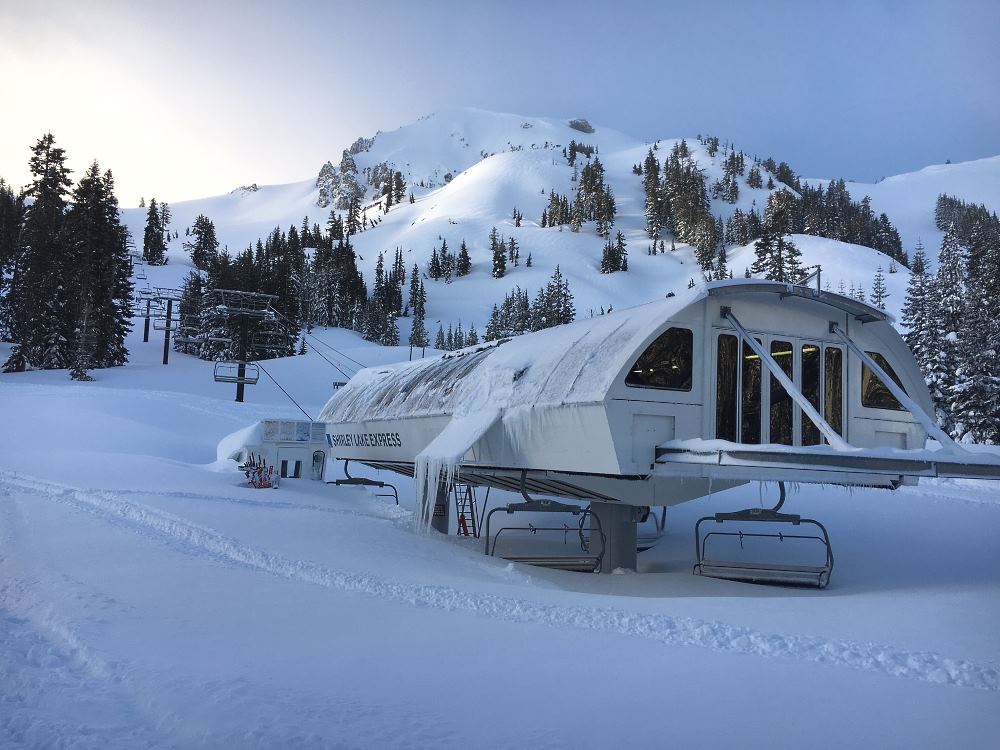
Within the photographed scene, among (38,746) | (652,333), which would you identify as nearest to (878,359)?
(652,333)

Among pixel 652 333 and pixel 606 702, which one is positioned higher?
pixel 652 333

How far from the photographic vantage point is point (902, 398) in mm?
10992

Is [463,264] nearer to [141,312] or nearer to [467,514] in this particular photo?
[141,312]

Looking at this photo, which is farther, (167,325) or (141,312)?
(141,312)

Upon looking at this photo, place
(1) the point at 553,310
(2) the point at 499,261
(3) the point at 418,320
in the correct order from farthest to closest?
(2) the point at 499,261, (3) the point at 418,320, (1) the point at 553,310

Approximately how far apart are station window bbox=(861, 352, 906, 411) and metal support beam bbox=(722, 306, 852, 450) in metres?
2.03

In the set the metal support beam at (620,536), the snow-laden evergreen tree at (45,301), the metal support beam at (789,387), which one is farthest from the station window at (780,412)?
the snow-laden evergreen tree at (45,301)

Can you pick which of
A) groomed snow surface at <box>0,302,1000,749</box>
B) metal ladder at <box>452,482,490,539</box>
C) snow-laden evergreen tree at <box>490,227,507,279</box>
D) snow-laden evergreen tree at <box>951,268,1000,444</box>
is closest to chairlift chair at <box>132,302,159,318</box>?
metal ladder at <box>452,482,490,539</box>

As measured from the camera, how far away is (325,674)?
561cm

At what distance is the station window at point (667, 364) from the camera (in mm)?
10516

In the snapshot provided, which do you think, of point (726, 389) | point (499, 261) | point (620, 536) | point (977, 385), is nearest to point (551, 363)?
point (726, 389)

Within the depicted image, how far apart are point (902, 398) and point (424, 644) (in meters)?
8.37

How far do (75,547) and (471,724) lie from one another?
26.5 feet

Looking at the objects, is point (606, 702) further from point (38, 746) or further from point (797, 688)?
point (38, 746)
